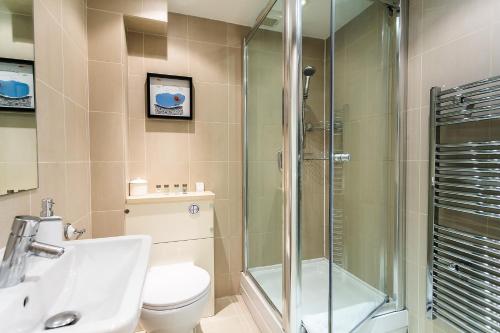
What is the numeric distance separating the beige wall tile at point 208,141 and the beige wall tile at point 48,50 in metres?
0.91

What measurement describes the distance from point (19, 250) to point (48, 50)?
884 mm

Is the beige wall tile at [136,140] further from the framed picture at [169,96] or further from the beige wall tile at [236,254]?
the beige wall tile at [236,254]

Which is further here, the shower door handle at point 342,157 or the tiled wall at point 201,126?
the tiled wall at point 201,126

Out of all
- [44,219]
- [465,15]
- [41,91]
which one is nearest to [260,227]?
[44,219]

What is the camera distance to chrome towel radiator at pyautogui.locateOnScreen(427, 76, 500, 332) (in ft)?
3.28

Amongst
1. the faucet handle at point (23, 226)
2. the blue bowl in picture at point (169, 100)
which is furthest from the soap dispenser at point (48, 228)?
the blue bowl in picture at point (169, 100)

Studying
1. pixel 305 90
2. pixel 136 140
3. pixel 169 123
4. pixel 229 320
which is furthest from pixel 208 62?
pixel 229 320

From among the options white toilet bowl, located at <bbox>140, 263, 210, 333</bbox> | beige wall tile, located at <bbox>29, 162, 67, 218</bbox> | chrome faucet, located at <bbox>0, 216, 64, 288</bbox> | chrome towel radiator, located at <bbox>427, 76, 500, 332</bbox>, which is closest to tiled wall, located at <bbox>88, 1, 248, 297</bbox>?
beige wall tile, located at <bbox>29, 162, 67, 218</bbox>

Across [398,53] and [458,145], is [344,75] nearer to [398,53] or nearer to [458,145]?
[398,53]

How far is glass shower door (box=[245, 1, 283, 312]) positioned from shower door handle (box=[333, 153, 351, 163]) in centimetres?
38

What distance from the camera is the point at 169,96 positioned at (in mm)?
1836

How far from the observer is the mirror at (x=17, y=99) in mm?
778

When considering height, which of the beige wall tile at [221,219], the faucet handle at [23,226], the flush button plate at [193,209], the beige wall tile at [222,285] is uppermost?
the faucet handle at [23,226]

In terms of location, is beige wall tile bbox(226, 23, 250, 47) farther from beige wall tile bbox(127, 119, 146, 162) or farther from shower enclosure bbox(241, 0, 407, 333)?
beige wall tile bbox(127, 119, 146, 162)
